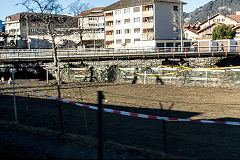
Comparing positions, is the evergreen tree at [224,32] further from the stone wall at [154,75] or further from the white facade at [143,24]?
the stone wall at [154,75]

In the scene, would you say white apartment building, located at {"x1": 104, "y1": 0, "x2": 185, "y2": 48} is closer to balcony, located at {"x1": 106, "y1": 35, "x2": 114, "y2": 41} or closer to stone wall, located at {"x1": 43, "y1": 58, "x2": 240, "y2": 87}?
balcony, located at {"x1": 106, "y1": 35, "x2": 114, "y2": 41}

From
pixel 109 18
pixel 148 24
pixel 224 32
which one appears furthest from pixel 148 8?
pixel 224 32

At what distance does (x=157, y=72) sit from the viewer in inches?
929

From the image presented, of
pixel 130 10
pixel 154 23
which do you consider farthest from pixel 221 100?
pixel 130 10

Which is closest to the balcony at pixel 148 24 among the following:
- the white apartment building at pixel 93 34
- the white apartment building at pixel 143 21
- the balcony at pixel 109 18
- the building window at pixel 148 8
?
the white apartment building at pixel 143 21

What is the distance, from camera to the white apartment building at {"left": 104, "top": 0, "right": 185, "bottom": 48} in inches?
2709

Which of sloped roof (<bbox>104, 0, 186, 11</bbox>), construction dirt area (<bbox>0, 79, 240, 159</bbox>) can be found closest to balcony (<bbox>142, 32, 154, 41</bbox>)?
sloped roof (<bbox>104, 0, 186, 11</bbox>)

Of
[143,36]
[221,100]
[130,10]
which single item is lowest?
[221,100]

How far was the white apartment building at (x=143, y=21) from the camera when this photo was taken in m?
68.8

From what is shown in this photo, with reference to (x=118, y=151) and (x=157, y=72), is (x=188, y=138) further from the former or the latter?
(x=157, y=72)

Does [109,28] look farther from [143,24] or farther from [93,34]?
[143,24]

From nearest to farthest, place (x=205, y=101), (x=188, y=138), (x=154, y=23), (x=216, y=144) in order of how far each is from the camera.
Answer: (x=216, y=144) < (x=188, y=138) < (x=205, y=101) < (x=154, y=23)

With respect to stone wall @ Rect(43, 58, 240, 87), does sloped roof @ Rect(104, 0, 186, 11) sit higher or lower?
higher

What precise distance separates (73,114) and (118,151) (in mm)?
5396
